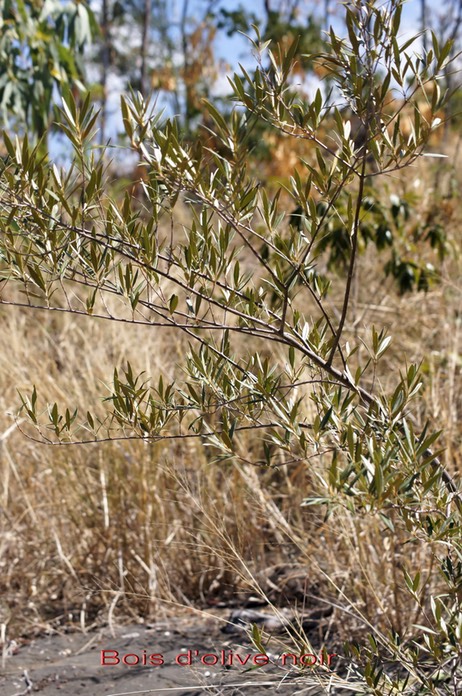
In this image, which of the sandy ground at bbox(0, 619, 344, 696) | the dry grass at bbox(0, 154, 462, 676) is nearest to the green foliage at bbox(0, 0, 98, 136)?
the dry grass at bbox(0, 154, 462, 676)

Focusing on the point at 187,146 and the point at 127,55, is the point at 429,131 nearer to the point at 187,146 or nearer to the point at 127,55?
the point at 187,146

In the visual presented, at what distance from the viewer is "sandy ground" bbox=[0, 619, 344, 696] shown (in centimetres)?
231

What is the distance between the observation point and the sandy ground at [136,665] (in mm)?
2312

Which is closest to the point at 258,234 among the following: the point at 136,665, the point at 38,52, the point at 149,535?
the point at 136,665

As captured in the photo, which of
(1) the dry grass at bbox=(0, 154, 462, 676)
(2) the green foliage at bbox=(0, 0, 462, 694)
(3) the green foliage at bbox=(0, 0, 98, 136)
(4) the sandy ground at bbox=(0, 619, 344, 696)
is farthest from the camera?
(3) the green foliage at bbox=(0, 0, 98, 136)

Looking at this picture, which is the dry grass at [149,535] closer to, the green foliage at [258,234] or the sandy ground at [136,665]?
the sandy ground at [136,665]

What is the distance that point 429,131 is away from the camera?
155 cm

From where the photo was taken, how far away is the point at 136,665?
8.46ft

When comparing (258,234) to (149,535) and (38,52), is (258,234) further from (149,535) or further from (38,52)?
(38,52)

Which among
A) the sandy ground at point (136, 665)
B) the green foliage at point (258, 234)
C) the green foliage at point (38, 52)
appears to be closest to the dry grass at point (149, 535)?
the sandy ground at point (136, 665)

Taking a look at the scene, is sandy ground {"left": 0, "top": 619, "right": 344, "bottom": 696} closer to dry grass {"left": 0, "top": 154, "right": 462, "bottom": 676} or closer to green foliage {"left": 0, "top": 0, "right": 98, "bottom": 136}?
dry grass {"left": 0, "top": 154, "right": 462, "bottom": 676}

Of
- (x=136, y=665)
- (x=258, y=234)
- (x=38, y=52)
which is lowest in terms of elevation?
(x=136, y=665)

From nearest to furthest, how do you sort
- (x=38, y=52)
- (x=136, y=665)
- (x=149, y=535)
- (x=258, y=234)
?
(x=258, y=234) < (x=136, y=665) < (x=149, y=535) < (x=38, y=52)

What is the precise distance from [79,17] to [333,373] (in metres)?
3.83
